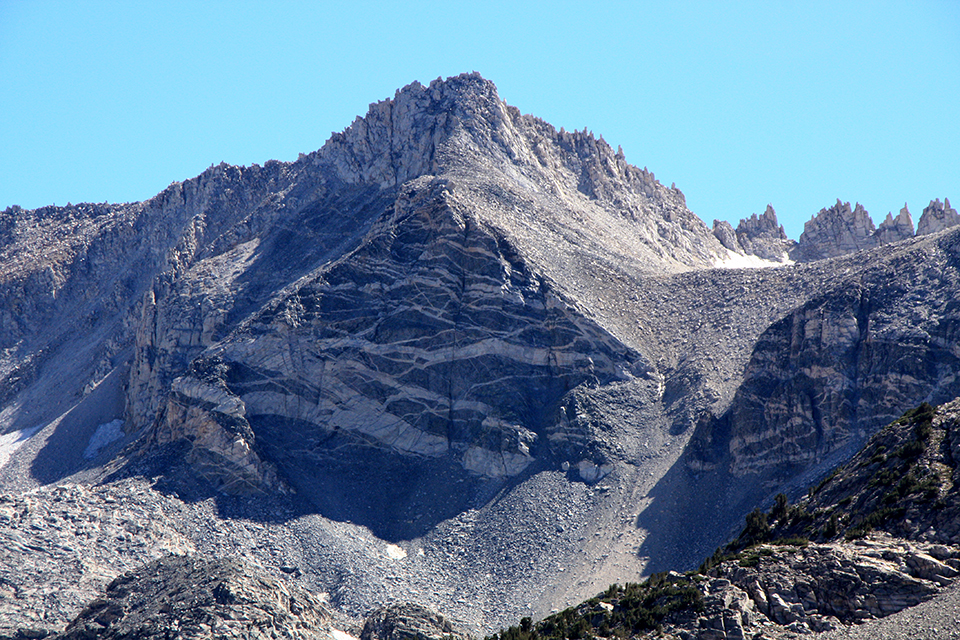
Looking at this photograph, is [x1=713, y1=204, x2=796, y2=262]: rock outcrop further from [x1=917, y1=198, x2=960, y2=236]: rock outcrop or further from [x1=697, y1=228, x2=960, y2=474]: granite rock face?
[x1=697, y1=228, x2=960, y2=474]: granite rock face

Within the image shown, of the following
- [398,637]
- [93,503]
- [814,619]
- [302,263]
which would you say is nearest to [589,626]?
[814,619]

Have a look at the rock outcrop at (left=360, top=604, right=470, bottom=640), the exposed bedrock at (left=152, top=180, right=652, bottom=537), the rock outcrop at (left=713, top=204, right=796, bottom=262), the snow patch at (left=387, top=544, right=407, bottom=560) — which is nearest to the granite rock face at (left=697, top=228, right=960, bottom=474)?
the exposed bedrock at (left=152, top=180, right=652, bottom=537)

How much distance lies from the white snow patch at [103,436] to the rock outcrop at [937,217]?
119m

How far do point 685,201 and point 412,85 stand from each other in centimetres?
6010

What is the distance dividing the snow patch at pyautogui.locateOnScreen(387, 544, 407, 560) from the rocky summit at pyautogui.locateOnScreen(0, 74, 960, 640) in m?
0.35

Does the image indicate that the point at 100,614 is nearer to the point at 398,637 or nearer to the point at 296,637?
the point at 296,637

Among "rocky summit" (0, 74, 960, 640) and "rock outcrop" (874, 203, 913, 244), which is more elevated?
"rock outcrop" (874, 203, 913, 244)

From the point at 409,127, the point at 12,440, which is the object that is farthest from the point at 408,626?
the point at 12,440

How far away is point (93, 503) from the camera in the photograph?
94.5 metres

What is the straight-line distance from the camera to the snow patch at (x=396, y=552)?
93688mm

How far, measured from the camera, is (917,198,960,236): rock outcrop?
535 ft

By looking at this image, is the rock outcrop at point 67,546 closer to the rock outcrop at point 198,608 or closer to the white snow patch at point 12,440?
the rock outcrop at point 198,608

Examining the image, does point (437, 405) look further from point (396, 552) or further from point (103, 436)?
point (103, 436)

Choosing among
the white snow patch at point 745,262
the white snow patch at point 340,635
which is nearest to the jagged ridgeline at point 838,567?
the white snow patch at point 340,635
